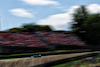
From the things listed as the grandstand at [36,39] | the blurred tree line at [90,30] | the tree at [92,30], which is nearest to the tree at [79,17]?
the blurred tree line at [90,30]

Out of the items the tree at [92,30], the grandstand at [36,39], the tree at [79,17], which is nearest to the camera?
the grandstand at [36,39]

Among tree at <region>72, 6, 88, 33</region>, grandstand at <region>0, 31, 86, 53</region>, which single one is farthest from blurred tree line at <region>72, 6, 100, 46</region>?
grandstand at <region>0, 31, 86, 53</region>

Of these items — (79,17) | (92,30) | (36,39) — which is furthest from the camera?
(79,17)

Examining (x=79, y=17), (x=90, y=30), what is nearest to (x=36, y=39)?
(x=90, y=30)

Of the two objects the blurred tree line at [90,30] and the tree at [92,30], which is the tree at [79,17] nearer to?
the blurred tree line at [90,30]

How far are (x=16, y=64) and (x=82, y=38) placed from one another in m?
31.7

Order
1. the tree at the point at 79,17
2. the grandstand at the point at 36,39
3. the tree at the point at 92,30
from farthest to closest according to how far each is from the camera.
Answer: the tree at the point at 79,17
the tree at the point at 92,30
the grandstand at the point at 36,39

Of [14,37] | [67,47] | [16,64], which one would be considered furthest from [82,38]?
[16,64]

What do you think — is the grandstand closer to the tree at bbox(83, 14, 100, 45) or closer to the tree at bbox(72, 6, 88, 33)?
the tree at bbox(83, 14, 100, 45)

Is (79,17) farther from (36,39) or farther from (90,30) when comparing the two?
(36,39)

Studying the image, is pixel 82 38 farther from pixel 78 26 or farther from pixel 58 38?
pixel 58 38

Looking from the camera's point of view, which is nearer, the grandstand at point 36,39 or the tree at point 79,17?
the grandstand at point 36,39

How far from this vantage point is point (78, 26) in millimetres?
49688

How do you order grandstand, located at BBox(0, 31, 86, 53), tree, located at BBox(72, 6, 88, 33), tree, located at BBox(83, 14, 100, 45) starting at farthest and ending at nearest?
1. tree, located at BBox(72, 6, 88, 33)
2. tree, located at BBox(83, 14, 100, 45)
3. grandstand, located at BBox(0, 31, 86, 53)
